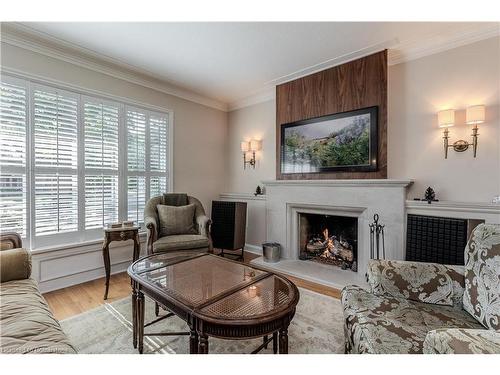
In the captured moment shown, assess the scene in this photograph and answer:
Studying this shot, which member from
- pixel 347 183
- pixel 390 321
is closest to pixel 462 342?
pixel 390 321

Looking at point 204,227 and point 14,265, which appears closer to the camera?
point 14,265

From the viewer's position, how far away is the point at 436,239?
2.38 m

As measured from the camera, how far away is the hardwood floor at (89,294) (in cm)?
224

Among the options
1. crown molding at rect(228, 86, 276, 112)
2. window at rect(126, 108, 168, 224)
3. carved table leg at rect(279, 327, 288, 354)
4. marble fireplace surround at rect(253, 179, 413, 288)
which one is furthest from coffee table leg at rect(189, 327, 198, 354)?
crown molding at rect(228, 86, 276, 112)

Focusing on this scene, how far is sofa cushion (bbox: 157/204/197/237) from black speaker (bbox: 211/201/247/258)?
2.13 feet

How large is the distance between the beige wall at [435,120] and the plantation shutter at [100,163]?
3407mm

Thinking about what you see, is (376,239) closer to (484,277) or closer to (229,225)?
(484,277)

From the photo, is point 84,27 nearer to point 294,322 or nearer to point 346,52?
point 346,52

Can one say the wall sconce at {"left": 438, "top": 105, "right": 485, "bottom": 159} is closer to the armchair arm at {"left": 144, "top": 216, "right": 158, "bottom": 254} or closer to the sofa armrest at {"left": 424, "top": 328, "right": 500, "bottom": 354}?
the sofa armrest at {"left": 424, "top": 328, "right": 500, "bottom": 354}

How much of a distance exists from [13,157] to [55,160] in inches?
13.1

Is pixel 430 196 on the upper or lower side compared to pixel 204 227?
upper

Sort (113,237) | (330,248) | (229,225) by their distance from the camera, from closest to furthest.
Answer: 1. (113,237)
2. (330,248)
3. (229,225)

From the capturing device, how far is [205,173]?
4.27 metres
